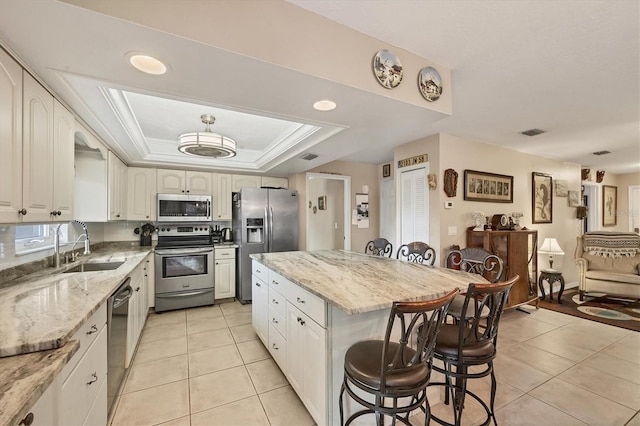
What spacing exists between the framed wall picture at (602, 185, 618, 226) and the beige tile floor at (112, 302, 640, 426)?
464 centimetres

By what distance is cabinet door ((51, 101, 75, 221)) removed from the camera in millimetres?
1802

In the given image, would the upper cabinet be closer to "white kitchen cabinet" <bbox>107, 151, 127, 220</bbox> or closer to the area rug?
"white kitchen cabinet" <bbox>107, 151, 127, 220</bbox>

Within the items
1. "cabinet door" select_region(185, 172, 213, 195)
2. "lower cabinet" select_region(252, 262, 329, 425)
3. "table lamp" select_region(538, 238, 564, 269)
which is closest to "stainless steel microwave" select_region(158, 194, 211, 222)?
"cabinet door" select_region(185, 172, 213, 195)

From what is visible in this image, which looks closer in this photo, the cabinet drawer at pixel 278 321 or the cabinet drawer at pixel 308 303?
the cabinet drawer at pixel 308 303

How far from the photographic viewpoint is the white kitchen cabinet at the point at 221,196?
454 centimetres

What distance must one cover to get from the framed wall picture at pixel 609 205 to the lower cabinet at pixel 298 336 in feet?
26.8

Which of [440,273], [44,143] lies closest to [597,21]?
[440,273]

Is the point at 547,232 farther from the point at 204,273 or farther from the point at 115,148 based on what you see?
the point at 115,148

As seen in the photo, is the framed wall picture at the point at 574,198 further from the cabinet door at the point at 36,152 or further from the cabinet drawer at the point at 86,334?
the cabinet door at the point at 36,152

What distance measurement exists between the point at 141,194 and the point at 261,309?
2.73 m

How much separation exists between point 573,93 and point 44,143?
416 cm

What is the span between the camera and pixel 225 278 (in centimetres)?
427

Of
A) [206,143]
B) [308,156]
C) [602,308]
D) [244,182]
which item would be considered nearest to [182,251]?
[244,182]

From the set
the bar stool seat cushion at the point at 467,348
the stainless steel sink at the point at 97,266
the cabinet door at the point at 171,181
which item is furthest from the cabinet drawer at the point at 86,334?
the cabinet door at the point at 171,181
